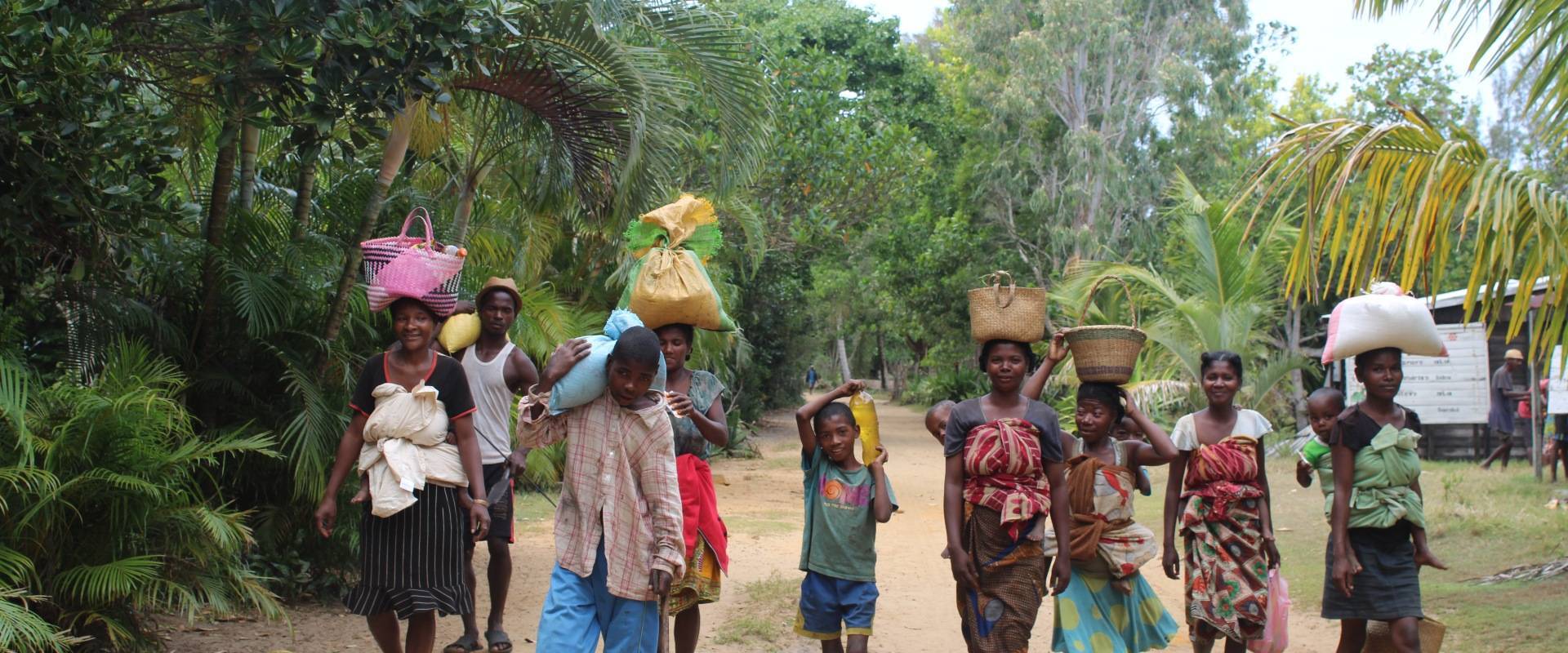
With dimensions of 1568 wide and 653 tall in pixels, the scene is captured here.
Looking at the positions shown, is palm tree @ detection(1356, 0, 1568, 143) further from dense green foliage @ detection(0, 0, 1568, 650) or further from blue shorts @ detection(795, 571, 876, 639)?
blue shorts @ detection(795, 571, 876, 639)

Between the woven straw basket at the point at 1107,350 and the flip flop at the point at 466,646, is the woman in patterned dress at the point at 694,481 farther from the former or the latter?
the woven straw basket at the point at 1107,350

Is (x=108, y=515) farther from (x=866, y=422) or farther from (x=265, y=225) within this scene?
(x=866, y=422)

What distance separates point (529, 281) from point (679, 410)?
740cm

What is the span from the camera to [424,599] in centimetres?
483

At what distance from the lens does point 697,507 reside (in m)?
5.21

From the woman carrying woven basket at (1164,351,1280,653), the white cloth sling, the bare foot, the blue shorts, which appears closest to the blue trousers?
the white cloth sling

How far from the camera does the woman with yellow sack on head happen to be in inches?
202

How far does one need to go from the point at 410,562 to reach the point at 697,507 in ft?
3.74

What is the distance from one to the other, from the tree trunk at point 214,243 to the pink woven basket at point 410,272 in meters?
1.96

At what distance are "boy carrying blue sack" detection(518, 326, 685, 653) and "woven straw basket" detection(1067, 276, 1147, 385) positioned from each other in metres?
1.97

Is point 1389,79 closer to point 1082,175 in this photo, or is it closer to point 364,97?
point 1082,175

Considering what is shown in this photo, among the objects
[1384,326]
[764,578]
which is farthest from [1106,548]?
[764,578]

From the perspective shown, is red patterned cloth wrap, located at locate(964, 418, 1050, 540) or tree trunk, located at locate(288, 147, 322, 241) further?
tree trunk, located at locate(288, 147, 322, 241)

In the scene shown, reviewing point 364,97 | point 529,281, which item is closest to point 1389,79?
point 529,281
